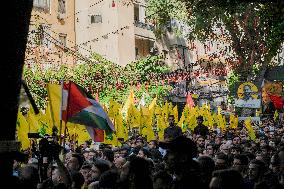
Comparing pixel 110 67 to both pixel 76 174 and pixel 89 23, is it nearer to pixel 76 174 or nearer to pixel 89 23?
pixel 89 23

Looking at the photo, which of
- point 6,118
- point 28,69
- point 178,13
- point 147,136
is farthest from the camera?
point 178,13

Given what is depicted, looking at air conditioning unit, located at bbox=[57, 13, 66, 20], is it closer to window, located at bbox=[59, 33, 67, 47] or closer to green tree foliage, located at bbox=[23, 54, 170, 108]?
window, located at bbox=[59, 33, 67, 47]

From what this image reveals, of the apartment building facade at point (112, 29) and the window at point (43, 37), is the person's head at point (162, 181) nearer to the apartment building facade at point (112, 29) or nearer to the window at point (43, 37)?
the window at point (43, 37)

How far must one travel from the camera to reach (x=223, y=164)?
757cm

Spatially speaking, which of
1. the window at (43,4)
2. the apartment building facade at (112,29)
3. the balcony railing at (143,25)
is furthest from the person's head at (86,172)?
the balcony railing at (143,25)

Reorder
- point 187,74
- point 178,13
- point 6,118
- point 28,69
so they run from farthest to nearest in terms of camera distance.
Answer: point 178,13
point 187,74
point 28,69
point 6,118

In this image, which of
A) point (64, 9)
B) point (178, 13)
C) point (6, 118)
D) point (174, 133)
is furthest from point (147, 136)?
point (64, 9)

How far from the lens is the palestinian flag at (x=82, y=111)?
7777mm

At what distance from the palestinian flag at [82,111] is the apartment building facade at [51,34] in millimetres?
20493

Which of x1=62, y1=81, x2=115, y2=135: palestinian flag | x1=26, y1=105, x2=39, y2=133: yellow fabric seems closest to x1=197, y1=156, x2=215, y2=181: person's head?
x1=62, y1=81, x2=115, y2=135: palestinian flag

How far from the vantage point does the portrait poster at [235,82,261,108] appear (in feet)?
68.7

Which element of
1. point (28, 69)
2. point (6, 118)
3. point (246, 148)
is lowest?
point (246, 148)

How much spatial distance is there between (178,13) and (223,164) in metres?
25.7

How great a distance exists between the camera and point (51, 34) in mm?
33844
